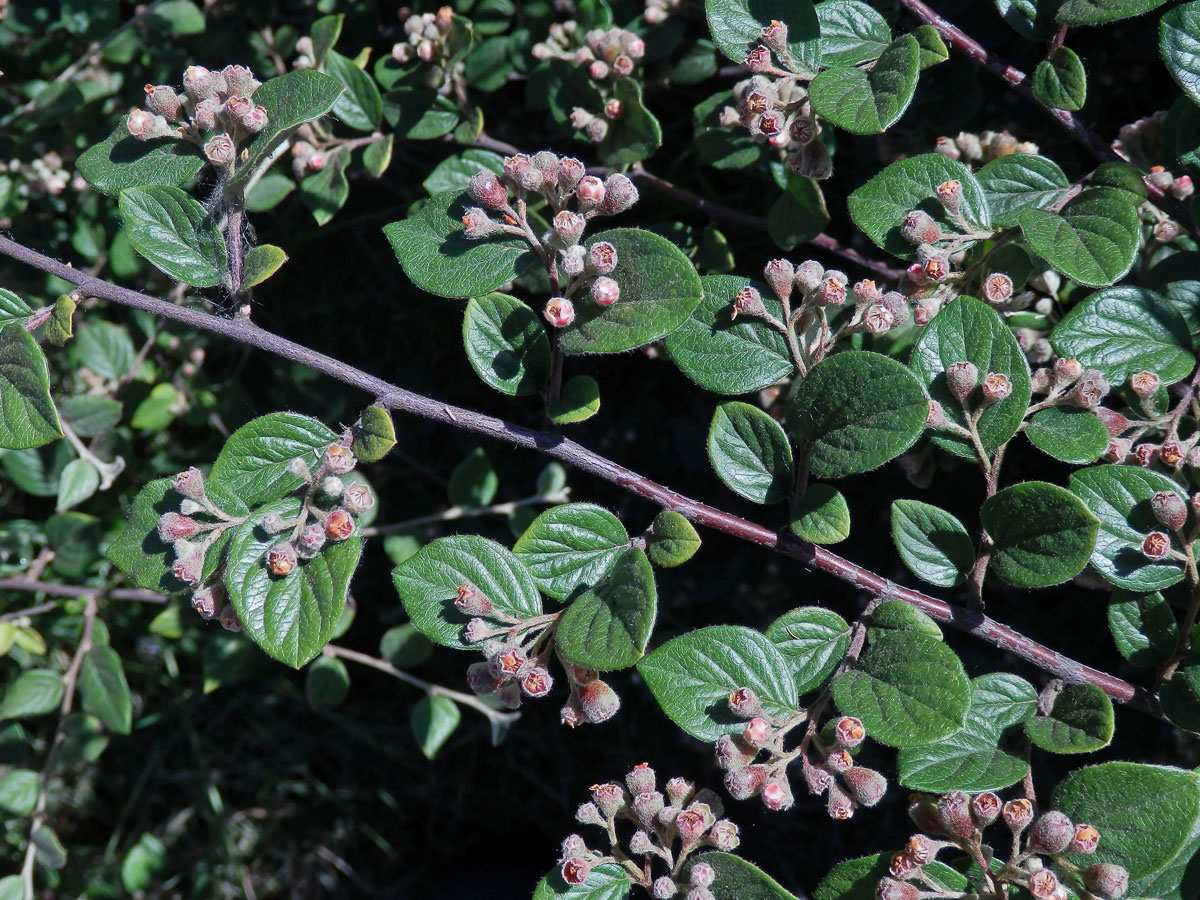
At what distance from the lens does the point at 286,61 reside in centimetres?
261

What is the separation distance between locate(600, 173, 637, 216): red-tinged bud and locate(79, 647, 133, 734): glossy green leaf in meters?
1.83

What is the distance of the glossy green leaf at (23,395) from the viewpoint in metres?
1.54

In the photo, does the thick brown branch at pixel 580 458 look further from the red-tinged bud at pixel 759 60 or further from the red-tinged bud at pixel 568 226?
the red-tinged bud at pixel 759 60

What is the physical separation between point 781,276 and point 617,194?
0.97 ft

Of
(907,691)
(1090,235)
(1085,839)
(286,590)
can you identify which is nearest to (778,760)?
(907,691)

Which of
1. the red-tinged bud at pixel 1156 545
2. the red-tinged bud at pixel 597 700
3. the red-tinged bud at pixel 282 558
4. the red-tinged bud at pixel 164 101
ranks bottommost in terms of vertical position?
the red-tinged bud at pixel 597 700

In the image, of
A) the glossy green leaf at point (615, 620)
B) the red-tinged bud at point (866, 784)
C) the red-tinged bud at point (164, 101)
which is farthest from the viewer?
the red-tinged bud at point (164, 101)

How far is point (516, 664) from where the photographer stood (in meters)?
1.49

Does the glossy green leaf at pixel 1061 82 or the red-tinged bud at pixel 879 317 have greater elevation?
the glossy green leaf at pixel 1061 82

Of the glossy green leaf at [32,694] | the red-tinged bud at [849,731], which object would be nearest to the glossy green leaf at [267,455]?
the red-tinged bud at [849,731]

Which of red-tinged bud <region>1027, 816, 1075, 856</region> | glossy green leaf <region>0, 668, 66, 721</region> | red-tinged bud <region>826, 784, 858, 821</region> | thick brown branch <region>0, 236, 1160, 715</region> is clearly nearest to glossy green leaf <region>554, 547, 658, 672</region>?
thick brown branch <region>0, 236, 1160, 715</region>

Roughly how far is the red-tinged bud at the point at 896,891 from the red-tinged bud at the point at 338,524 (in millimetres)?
982

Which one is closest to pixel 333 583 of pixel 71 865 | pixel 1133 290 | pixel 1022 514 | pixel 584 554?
pixel 584 554

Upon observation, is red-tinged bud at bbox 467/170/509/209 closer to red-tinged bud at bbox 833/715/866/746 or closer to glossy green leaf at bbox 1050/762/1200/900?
red-tinged bud at bbox 833/715/866/746
